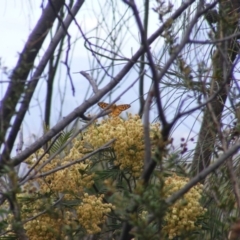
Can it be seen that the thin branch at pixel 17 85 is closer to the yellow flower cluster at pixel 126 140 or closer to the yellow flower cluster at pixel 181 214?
the yellow flower cluster at pixel 126 140

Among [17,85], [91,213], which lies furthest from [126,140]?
[17,85]

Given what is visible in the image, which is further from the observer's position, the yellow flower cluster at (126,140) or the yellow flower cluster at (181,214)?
the yellow flower cluster at (126,140)

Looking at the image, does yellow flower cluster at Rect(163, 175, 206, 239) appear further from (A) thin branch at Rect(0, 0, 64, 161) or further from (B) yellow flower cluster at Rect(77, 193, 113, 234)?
(A) thin branch at Rect(0, 0, 64, 161)

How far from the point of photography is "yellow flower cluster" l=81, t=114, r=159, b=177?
136 cm

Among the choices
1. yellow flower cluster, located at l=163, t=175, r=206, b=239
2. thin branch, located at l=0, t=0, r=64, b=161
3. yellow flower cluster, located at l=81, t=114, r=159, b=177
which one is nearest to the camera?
thin branch, located at l=0, t=0, r=64, b=161

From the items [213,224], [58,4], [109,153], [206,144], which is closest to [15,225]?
[109,153]

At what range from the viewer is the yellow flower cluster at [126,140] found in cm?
136

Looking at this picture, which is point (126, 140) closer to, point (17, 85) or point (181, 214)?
point (181, 214)

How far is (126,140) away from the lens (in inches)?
53.3

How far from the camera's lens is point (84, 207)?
126cm

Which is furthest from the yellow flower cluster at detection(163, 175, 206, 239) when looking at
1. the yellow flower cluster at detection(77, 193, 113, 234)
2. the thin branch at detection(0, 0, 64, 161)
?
the thin branch at detection(0, 0, 64, 161)

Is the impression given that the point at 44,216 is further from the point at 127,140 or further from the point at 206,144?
the point at 206,144

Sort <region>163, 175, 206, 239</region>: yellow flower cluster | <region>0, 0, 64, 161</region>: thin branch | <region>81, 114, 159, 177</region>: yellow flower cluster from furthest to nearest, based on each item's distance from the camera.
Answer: <region>81, 114, 159, 177</region>: yellow flower cluster → <region>163, 175, 206, 239</region>: yellow flower cluster → <region>0, 0, 64, 161</region>: thin branch

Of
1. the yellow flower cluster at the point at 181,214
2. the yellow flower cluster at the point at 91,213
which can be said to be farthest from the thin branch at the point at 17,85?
the yellow flower cluster at the point at 181,214
